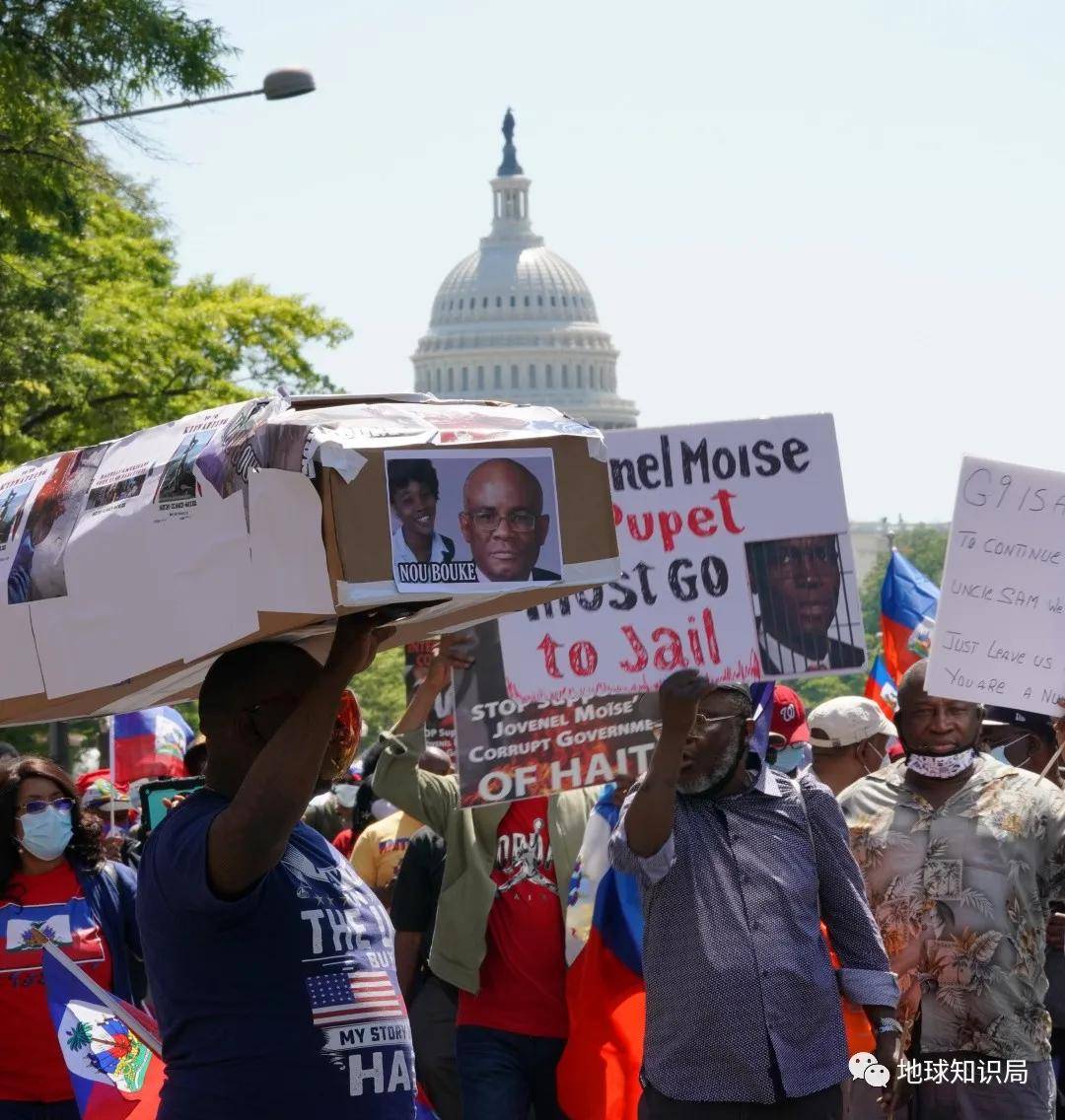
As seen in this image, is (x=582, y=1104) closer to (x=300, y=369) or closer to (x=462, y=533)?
(x=462, y=533)

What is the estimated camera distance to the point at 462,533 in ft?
11.3

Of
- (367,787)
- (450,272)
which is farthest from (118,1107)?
(450,272)

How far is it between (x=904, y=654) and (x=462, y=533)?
9.38 meters

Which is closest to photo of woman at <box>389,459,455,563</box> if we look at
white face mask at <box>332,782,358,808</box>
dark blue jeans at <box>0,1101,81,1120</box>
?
dark blue jeans at <box>0,1101,81,1120</box>

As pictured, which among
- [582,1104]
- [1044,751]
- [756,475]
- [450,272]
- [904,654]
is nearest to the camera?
[756,475]

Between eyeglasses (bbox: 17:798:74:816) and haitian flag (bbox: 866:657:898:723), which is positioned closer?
eyeglasses (bbox: 17:798:74:816)

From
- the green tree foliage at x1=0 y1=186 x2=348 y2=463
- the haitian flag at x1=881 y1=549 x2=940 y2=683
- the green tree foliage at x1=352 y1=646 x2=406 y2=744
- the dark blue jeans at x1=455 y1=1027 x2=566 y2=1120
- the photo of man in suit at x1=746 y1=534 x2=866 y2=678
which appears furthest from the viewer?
the green tree foliage at x1=352 y1=646 x2=406 y2=744

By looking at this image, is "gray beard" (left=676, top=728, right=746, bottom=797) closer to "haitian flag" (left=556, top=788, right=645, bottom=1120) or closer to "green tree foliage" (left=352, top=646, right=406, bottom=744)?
"haitian flag" (left=556, top=788, right=645, bottom=1120)

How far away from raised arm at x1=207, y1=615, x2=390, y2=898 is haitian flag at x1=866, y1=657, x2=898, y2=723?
837cm

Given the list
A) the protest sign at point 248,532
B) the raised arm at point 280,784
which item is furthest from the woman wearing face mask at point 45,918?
the raised arm at point 280,784

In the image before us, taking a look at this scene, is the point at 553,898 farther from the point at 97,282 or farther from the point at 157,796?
the point at 97,282

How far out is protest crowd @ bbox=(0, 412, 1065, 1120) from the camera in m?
3.71

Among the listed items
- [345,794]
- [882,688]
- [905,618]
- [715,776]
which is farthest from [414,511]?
[882,688]

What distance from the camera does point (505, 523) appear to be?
352cm
